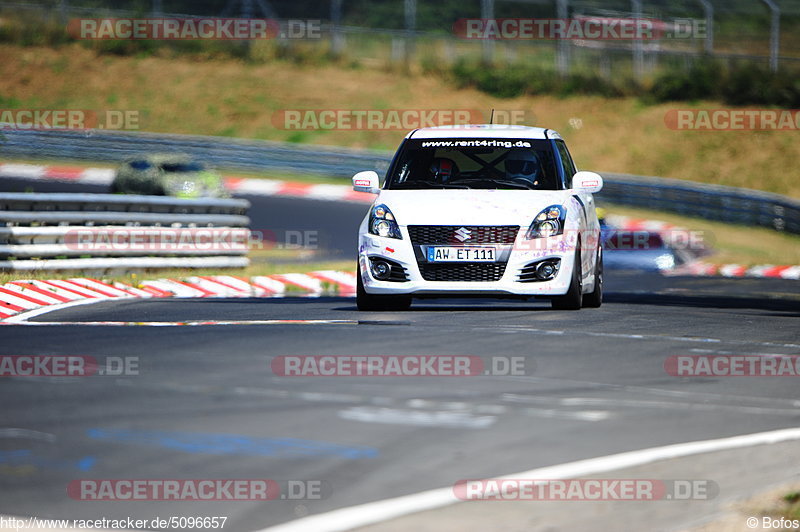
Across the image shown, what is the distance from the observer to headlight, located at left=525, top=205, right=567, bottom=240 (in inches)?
467

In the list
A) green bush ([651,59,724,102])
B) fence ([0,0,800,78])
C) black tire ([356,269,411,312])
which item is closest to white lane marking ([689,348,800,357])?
black tire ([356,269,411,312])

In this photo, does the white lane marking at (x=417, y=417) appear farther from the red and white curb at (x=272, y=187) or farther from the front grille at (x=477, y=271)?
the red and white curb at (x=272, y=187)

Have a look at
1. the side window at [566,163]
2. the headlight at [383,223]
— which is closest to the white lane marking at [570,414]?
the headlight at [383,223]

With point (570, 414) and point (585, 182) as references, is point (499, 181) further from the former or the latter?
point (570, 414)

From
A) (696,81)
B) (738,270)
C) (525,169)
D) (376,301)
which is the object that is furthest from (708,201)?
(376,301)

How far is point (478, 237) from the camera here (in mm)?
11805

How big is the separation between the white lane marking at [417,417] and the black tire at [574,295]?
544 centimetres

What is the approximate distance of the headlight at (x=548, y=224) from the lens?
11.9m

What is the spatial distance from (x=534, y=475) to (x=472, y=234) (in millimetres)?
6351

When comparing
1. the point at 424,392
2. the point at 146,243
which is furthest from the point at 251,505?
the point at 146,243

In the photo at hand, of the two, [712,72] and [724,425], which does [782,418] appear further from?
[712,72]

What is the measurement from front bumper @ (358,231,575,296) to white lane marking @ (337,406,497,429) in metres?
4.99

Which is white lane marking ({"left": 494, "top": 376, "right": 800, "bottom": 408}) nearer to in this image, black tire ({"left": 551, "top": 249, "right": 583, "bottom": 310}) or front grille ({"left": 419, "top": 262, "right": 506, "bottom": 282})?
front grille ({"left": 419, "top": 262, "right": 506, "bottom": 282})

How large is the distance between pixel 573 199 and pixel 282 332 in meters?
3.64
